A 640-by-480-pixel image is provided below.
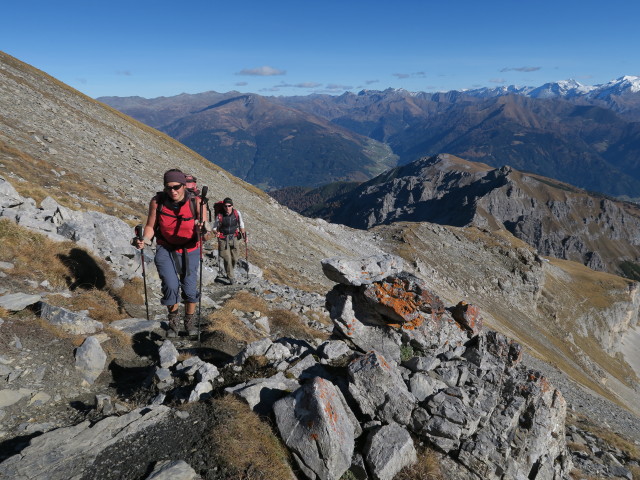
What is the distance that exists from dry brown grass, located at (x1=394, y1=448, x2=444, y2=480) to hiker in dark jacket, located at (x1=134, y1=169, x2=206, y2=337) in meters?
7.26

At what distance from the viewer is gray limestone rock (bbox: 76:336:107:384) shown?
8398 mm

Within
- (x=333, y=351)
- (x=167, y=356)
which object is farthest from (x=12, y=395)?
(x=333, y=351)

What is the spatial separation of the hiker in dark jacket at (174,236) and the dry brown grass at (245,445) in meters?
4.37

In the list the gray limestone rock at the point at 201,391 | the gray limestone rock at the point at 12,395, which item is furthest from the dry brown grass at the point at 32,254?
the gray limestone rock at the point at 201,391

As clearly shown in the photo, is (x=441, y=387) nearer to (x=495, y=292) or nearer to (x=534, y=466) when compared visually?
(x=534, y=466)

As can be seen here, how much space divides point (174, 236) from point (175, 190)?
133cm

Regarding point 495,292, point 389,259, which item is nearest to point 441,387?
point 389,259

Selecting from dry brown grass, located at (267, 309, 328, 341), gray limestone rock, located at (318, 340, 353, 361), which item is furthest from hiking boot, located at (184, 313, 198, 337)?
gray limestone rock, located at (318, 340, 353, 361)

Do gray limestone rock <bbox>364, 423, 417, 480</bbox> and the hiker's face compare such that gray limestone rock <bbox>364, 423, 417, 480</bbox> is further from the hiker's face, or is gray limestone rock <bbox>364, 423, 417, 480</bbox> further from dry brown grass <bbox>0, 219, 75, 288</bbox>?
dry brown grass <bbox>0, 219, 75, 288</bbox>

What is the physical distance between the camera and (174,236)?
10.1 meters

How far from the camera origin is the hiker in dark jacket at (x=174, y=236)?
32.0ft

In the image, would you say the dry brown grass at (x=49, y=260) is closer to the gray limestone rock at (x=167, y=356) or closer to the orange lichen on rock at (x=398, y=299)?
the gray limestone rock at (x=167, y=356)

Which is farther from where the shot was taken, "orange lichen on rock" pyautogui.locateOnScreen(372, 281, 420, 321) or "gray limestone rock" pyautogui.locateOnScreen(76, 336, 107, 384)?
"orange lichen on rock" pyautogui.locateOnScreen(372, 281, 420, 321)

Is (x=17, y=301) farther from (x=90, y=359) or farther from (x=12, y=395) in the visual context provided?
(x=12, y=395)
